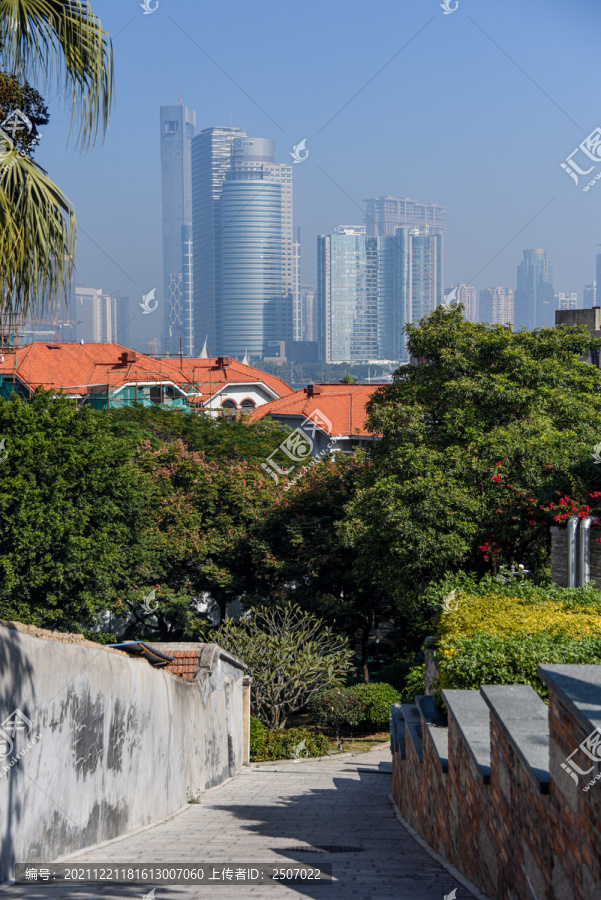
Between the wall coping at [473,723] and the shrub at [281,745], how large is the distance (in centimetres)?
1395

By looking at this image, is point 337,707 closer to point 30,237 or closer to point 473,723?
point 473,723

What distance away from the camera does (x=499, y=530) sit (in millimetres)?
14883

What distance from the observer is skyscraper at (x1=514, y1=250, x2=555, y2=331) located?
77.4 meters

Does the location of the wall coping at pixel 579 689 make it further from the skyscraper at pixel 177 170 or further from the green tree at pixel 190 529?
the skyscraper at pixel 177 170

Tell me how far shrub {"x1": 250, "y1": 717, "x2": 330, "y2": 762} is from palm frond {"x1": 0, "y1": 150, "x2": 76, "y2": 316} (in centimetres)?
1663

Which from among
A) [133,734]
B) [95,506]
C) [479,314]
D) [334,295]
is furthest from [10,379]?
[334,295]

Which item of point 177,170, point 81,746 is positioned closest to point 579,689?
point 81,746

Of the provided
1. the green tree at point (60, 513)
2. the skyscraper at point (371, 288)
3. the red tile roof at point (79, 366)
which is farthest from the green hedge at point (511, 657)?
the skyscraper at point (371, 288)

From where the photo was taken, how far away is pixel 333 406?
148 feet

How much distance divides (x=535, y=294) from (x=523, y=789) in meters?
79.1

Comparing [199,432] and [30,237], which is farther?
[199,432]

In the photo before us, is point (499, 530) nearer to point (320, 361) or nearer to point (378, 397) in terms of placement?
point (378, 397)

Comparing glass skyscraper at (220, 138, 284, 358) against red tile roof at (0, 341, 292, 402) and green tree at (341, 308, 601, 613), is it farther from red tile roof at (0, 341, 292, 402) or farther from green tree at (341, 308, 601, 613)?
green tree at (341, 308, 601, 613)

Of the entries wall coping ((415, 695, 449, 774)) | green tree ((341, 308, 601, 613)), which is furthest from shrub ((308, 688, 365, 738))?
wall coping ((415, 695, 449, 774))
